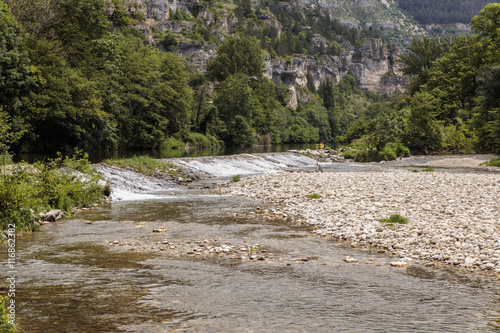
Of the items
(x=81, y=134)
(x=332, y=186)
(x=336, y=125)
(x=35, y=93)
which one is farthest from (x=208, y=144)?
(x=336, y=125)

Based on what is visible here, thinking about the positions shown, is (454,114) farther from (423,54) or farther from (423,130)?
(423,54)

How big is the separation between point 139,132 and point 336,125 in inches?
4723

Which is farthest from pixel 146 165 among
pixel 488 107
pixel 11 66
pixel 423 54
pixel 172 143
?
pixel 423 54

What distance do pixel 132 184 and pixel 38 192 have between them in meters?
10.8

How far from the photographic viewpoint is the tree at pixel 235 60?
119 meters

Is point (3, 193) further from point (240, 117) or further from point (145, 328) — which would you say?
point (240, 117)

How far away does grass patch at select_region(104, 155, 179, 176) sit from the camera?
30000mm

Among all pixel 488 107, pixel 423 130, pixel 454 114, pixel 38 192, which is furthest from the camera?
pixel 454 114

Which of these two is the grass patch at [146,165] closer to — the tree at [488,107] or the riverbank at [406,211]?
the riverbank at [406,211]

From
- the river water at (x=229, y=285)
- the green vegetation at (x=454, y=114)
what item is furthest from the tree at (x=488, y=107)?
the river water at (x=229, y=285)

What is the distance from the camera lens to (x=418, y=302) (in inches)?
307

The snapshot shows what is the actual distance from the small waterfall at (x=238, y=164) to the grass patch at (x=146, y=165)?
169 centimetres

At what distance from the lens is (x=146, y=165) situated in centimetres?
3136

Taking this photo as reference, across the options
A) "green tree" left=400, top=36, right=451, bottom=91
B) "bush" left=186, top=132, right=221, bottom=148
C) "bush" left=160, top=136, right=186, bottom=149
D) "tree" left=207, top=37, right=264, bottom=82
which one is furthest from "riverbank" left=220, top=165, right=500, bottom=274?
"tree" left=207, top=37, right=264, bottom=82
